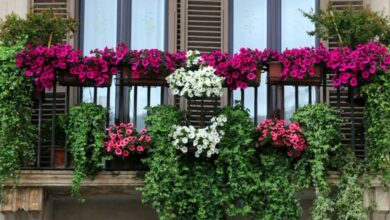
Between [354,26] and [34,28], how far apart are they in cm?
312

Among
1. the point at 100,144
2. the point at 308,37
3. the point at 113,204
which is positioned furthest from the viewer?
the point at 308,37

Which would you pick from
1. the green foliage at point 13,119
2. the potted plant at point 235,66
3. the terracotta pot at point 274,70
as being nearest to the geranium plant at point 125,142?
the green foliage at point 13,119

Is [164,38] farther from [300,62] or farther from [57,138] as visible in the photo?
[300,62]

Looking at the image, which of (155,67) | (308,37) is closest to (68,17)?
(155,67)

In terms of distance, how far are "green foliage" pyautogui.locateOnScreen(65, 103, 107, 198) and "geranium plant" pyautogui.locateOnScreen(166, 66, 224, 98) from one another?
29.2 inches

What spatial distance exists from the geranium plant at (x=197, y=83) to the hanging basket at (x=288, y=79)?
1.89 feet

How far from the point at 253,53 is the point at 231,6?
1.54m

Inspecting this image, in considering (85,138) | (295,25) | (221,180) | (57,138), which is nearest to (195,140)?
(221,180)

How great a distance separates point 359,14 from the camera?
43.4 feet

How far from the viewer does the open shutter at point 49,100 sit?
13.2 m

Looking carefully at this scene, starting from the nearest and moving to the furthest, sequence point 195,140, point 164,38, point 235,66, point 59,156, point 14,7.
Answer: point 195,140
point 235,66
point 59,156
point 14,7
point 164,38

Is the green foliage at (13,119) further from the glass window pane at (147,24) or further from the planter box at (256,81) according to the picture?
the planter box at (256,81)

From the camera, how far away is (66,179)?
12.6 meters

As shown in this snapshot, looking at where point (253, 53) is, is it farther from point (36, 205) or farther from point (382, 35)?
point (36, 205)
